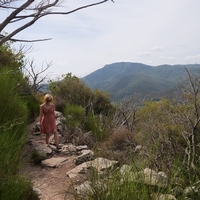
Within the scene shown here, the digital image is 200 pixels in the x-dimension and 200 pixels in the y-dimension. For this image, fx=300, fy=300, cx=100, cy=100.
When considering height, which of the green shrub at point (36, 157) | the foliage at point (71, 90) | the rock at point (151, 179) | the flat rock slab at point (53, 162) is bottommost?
the flat rock slab at point (53, 162)

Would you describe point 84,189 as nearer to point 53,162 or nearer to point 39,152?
point 53,162

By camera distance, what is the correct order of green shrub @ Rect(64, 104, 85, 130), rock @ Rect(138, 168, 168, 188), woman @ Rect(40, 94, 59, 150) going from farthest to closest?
green shrub @ Rect(64, 104, 85, 130) < woman @ Rect(40, 94, 59, 150) < rock @ Rect(138, 168, 168, 188)

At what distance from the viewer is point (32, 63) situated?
14.2 m

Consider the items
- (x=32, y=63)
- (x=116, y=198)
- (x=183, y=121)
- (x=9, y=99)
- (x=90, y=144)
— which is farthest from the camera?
(x=32, y=63)

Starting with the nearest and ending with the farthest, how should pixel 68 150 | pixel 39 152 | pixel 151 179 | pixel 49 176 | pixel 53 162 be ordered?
1. pixel 151 179
2. pixel 49 176
3. pixel 53 162
4. pixel 39 152
5. pixel 68 150

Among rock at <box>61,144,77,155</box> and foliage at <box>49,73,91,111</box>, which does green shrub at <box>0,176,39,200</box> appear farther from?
foliage at <box>49,73,91,111</box>

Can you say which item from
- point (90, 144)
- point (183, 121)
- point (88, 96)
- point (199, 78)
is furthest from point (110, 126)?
point (88, 96)

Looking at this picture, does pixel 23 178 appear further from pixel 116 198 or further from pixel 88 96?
pixel 88 96

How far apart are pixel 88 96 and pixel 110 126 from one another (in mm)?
7743

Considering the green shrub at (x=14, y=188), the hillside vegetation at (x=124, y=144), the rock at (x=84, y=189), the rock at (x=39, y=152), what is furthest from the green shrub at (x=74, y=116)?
the green shrub at (x=14, y=188)

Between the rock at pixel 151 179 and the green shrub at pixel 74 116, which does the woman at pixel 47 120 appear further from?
the rock at pixel 151 179

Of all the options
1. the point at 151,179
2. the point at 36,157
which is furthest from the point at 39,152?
the point at 151,179

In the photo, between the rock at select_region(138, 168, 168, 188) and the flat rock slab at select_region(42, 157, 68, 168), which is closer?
the rock at select_region(138, 168, 168, 188)

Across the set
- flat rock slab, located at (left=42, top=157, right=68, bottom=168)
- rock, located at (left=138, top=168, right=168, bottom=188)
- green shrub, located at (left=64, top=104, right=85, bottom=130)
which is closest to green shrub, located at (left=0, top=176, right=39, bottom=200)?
rock, located at (left=138, top=168, right=168, bottom=188)
